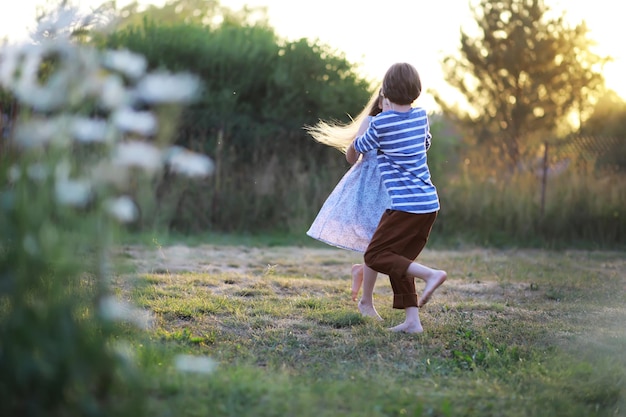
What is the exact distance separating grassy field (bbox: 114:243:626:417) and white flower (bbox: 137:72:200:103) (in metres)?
0.74

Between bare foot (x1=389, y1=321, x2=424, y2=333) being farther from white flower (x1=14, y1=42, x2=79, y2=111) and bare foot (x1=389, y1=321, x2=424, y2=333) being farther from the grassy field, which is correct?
white flower (x1=14, y1=42, x2=79, y2=111)

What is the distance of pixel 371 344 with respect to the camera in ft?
13.2

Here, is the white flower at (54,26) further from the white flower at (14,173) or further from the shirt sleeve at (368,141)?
the shirt sleeve at (368,141)

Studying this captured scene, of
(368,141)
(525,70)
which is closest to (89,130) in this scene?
(368,141)

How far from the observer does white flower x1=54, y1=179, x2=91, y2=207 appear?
2268 millimetres

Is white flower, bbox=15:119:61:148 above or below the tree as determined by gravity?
below

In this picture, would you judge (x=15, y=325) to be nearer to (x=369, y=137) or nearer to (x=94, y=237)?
(x=94, y=237)

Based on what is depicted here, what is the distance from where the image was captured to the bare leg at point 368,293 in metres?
4.67

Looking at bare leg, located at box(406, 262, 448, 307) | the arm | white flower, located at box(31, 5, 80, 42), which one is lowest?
bare leg, located at box(406, 262, 448, 307)

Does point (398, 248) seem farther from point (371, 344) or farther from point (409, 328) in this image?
point (371, 344)

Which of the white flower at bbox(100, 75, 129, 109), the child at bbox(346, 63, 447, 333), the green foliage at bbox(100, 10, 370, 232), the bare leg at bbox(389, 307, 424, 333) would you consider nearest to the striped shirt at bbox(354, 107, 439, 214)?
the child at bbox(346, 63, 447, 333)

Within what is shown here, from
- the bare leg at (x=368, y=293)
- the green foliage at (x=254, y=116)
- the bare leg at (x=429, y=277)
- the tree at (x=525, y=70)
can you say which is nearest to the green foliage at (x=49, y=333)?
the bare leg at (x=429, y=277)

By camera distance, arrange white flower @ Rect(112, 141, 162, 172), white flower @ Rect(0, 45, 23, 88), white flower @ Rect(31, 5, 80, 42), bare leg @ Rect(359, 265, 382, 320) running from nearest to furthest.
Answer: white flower @ Rect(112, 141, 162, 172)
white flower @ Rect(0, 45, 23, 88)
white flower @ Rect(31, 5, 80, 42)
bare leg @ Rect(359, 265, 382, 320)

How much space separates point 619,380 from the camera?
3.31 m
